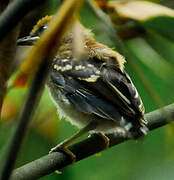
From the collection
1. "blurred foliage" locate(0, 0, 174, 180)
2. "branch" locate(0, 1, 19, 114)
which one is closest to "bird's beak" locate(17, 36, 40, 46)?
"blurred foliage" locate(0, 0, 174, 180)

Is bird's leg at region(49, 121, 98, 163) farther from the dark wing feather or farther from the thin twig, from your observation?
the thin twig

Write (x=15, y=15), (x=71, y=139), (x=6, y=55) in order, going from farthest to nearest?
1. (x=71, y=139)
2. (x=6, y=55)
3. (x=15, y=15)

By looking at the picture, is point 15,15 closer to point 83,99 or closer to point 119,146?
point 119,146

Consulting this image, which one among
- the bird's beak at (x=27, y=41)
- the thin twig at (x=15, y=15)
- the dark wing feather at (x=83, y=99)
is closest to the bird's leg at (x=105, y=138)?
the dark wing feather at (x=83, y=99)

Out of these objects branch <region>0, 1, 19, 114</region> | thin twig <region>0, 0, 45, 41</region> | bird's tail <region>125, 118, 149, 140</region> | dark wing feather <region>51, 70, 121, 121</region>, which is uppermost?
thin twig <region>0, 0, 45, 41</region>

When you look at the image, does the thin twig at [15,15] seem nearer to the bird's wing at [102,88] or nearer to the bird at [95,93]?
the bird at [95,93]

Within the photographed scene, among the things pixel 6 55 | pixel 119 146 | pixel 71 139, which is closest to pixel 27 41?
pixel 71 139

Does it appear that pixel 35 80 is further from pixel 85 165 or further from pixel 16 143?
pixel 85 165
